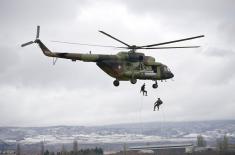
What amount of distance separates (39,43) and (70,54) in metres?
3.79

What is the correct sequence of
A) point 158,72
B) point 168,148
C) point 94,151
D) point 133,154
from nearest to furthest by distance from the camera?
point 158,72, point 94,151, point 133,154, point 168,148

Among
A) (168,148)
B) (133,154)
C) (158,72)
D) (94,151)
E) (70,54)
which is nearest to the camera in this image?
(70,54)

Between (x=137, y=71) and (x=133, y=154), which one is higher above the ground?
(x=137, y=71)

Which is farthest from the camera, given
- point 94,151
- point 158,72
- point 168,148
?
point 168,148

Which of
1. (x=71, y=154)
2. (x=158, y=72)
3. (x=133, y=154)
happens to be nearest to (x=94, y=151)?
(x=71, y=154)

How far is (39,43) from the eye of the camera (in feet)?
149

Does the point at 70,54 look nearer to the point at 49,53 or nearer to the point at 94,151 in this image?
the point at 49,53

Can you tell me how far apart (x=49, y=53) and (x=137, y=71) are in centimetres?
947

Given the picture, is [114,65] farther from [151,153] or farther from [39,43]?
[151,153]

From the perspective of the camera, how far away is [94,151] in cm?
15425

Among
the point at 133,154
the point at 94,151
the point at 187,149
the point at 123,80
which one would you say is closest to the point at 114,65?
the point at 123,80

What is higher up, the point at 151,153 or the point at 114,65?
the point at 114,65

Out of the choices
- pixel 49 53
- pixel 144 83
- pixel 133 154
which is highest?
pixel 49 53

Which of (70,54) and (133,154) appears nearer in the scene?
(70,54)
